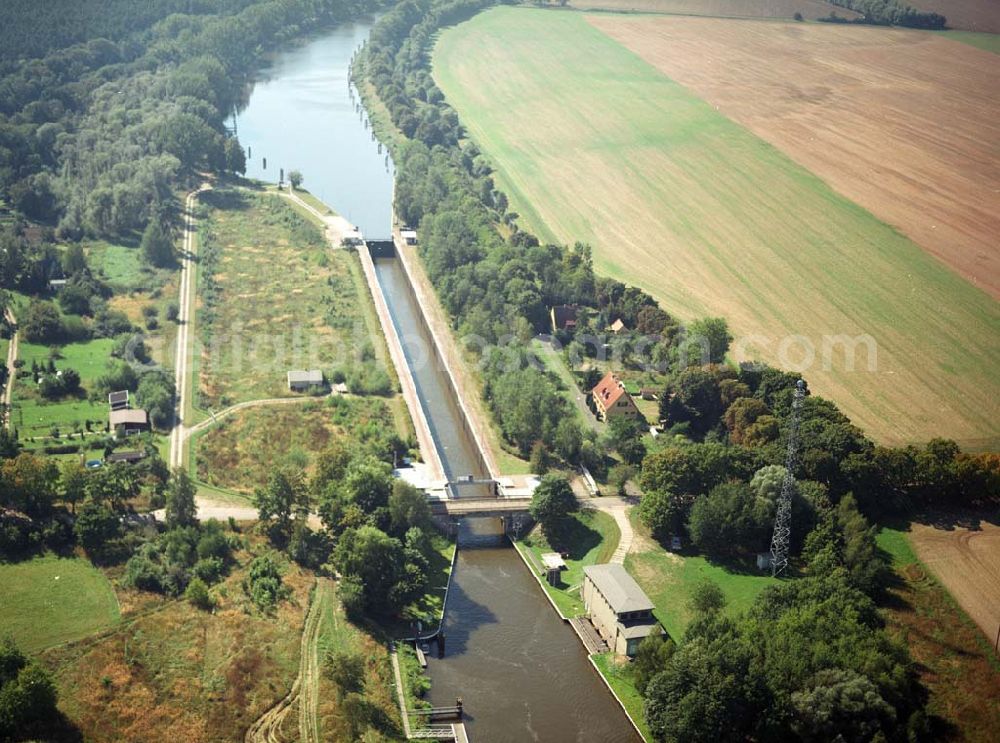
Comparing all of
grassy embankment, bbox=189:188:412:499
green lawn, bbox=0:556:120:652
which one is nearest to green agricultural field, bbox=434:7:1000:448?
grassy embankment, bbox=189:188:412:499

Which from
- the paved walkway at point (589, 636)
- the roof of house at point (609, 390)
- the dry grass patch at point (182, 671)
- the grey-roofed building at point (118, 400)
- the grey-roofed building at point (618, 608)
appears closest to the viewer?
the dry grass patch at point (182, 671)

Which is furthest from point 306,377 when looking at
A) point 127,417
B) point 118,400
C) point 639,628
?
point 639,628

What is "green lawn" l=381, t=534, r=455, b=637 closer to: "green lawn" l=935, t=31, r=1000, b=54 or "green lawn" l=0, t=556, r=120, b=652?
"green lawn" l=0, t=556, r=120, b=652

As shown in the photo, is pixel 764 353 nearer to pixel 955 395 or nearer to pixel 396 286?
pixel 955 395

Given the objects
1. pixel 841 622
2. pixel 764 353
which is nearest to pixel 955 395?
pixel 764 353

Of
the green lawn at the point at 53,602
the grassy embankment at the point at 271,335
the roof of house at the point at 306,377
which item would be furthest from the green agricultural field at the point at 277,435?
the green lawn at the point at 53,602

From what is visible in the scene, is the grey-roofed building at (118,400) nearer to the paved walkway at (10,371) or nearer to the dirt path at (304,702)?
the paved walkway at (10,371)

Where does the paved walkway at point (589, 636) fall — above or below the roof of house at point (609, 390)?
below

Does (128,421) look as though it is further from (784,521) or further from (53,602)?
(784,521)
